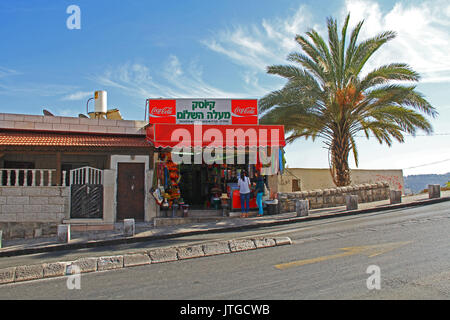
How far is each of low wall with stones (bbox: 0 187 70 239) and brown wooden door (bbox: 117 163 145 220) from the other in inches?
68.9

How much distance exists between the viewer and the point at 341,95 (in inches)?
563

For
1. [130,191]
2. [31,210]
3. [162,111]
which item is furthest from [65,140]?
[162,111]

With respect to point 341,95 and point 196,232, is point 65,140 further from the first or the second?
point 341,95

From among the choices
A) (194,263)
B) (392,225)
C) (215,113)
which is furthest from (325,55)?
(194,263)

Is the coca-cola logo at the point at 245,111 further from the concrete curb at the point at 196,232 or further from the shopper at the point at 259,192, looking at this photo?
the concrete curb at the point at 196,232

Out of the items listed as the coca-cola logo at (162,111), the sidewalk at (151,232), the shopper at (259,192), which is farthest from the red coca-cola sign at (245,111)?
the sidewalk at (151,232)

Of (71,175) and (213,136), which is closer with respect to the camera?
(71,175)

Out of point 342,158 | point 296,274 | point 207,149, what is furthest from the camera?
point 342,158

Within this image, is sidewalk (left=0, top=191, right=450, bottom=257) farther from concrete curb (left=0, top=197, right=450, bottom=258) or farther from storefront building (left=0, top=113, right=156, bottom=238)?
storefront building (left=0, top=113, right=156, bottom=238)

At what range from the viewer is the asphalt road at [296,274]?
431 centimetres

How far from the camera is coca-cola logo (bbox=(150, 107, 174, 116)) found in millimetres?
14008

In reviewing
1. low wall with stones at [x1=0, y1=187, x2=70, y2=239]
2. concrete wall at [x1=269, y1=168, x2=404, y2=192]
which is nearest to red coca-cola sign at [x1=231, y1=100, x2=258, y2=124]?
concrete wall at [x1=269, y1=168, x2=404, y2=192]

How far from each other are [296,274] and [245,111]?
1036cm
